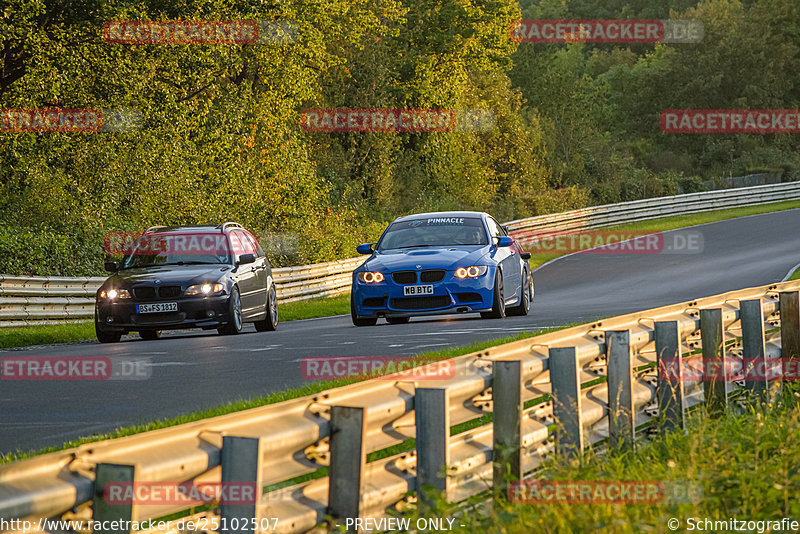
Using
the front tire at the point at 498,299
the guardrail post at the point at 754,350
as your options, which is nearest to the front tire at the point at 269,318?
the front tire at the point at 498,299

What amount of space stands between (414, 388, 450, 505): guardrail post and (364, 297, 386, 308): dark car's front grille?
11900 mm

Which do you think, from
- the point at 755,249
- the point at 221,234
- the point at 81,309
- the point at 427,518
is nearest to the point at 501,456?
the point at 427,518

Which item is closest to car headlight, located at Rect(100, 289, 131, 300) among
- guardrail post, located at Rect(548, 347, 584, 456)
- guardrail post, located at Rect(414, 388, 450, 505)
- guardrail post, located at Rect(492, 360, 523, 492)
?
guardrail post, located at Rect(548, 347, 584, 456)

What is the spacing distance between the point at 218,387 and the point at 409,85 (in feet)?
126

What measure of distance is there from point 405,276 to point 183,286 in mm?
3257

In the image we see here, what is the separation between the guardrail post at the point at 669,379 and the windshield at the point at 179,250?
10852mm

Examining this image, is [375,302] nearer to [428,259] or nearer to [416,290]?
[416,290]

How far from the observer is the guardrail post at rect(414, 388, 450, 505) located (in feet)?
17.2

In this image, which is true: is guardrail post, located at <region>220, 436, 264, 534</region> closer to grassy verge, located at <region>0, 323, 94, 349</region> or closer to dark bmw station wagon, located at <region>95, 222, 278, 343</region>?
dark bmw station wagon, located at <region>95, 222, 278, 343</region>

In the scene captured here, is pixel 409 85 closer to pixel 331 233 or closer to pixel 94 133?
pixel 331 233

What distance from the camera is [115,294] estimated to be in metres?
17.0

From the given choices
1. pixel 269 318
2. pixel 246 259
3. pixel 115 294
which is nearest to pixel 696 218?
pixel 269 318

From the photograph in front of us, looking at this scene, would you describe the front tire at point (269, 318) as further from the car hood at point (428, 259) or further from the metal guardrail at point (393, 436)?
the metal guardrail at point (393, 436)

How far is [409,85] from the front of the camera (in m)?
48.3
